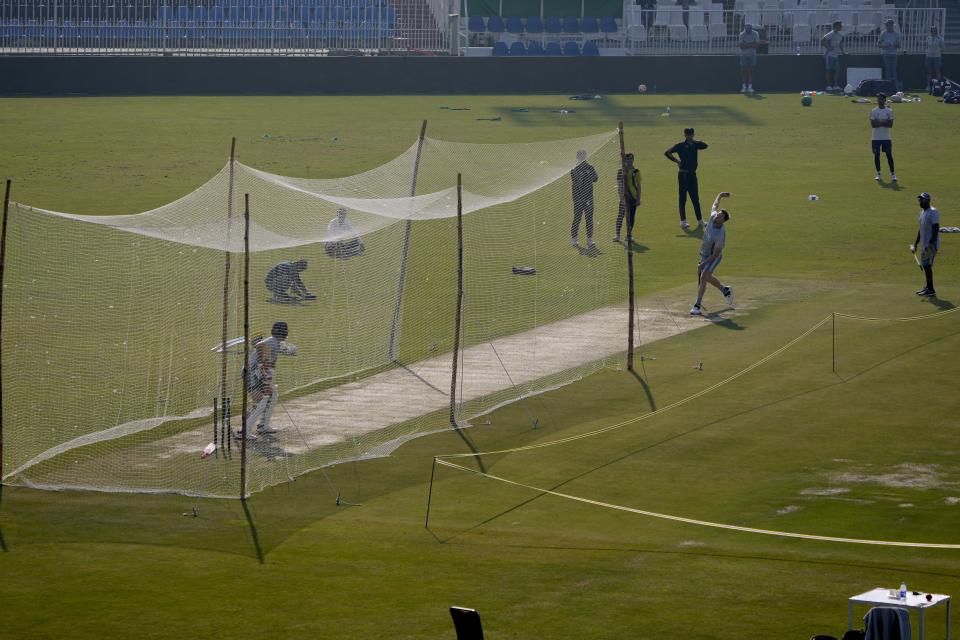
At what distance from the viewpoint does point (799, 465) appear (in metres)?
17.7

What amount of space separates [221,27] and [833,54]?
26.0 metres

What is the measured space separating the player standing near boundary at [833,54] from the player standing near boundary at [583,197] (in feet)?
110

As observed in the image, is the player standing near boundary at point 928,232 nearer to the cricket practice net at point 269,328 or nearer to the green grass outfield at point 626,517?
the green grass outfield at point 626,517

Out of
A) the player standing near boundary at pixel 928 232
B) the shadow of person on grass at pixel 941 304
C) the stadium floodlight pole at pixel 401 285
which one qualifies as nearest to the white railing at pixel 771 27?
the shadow of person on grass at pixel 941 304

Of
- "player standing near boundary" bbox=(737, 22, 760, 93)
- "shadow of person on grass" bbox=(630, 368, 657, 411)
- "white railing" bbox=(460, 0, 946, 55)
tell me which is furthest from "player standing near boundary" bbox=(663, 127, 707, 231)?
"white railing" bbox=(460, 0, 946, 55)

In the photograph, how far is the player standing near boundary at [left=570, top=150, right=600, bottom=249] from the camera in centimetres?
2998

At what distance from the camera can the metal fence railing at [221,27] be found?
195 feet

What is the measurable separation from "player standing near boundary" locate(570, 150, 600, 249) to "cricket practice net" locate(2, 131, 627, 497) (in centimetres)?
48

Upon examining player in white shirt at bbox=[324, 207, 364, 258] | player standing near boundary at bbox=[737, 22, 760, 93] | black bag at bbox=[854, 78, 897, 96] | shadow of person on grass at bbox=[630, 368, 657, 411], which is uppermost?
player standing near boundary at bbox=[737, 22, 760, 93]

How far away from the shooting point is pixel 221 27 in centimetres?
6125

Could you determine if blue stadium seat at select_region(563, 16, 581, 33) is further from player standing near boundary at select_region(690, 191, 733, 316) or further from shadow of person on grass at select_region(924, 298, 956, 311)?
player standing near boundary at select_region(690, 191, 733, 316)

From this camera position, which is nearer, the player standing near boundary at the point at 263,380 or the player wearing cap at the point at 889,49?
the player standing near boundary at the point at 263,380

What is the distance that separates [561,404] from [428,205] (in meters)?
3.57

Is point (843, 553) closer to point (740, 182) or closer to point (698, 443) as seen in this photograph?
point (698, 443)
